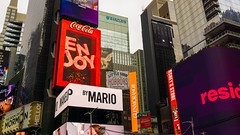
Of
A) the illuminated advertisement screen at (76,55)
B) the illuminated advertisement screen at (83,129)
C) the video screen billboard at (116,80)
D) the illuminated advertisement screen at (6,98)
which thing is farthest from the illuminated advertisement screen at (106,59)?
the illuminated advertisement screen at (83,129)

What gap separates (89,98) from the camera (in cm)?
4562

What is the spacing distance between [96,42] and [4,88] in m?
36.7

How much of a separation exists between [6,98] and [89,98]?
46.9m

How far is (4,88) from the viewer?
85250mm

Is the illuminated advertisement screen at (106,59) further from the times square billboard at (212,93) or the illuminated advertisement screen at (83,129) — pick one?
the illuminated advertisement screen at (83,129)

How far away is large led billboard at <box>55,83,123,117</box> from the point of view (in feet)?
146

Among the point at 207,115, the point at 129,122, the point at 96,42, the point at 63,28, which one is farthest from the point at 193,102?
the point at 129,122

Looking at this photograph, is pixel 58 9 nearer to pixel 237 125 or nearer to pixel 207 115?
pixel 207 115

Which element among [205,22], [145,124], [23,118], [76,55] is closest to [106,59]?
[145,124]

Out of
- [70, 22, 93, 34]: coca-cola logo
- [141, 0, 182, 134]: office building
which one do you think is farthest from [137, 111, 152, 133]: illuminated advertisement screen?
[141, 0, 182, 134]: office building

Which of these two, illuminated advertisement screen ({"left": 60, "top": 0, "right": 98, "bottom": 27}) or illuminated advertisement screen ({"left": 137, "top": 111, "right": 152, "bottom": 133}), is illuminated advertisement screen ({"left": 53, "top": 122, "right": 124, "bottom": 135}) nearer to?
illuminated advertisement screen ({"left": 60, "top": 0, "right": 98, "bottom": 27})

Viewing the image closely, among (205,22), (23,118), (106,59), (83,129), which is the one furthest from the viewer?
(106,59)

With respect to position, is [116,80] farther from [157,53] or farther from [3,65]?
[3,65]

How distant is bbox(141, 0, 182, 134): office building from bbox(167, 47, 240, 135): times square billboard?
8681 centimetres
